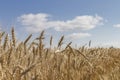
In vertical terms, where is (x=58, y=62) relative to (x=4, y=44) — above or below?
below

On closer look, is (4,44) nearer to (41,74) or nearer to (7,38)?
(7,38)

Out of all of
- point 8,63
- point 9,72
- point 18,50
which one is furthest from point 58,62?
point 9,72

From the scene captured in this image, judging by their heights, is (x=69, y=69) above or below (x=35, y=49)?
below

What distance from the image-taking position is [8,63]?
298cm

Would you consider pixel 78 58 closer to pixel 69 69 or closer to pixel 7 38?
pixel 69 69

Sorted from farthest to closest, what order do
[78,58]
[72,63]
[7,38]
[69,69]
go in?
1. [78,58]
2. [72,63]
3. [69,69]
4. [7,38]

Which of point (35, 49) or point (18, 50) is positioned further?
point (35, 49)

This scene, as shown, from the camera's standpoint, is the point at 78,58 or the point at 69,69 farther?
the point at 78,58

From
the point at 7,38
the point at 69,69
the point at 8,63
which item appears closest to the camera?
the point at 8,63

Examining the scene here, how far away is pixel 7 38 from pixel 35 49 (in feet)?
1.63

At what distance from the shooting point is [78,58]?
13.7 feet

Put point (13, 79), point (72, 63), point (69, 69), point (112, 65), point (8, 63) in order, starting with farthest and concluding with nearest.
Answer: point (112, 65) < point (72, 63) < point (69, 69) < point (8, 63) < point (13, 79)

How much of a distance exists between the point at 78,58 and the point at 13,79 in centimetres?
182

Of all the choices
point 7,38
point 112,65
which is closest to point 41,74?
point 7,38
